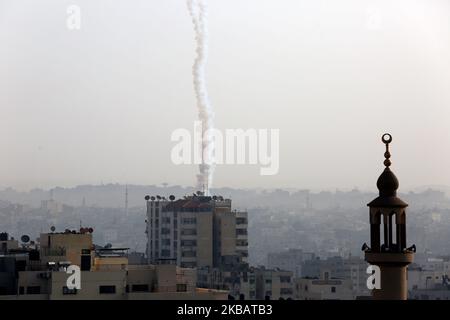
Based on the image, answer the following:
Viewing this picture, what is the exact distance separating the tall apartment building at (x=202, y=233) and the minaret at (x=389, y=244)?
478ft

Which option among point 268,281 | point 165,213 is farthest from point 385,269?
point 165,213

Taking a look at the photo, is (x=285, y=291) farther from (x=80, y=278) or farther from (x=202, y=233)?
(x=80, y=278)

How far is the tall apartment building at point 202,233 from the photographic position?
184m

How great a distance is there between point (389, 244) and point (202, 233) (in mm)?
156276

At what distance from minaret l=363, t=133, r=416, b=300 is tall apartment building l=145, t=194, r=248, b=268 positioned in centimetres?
14564

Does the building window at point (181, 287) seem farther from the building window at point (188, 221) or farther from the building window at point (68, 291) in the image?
the building window at point (188, 221)

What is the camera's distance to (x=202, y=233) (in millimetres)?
190125

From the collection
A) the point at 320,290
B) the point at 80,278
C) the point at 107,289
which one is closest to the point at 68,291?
the point at 80,278

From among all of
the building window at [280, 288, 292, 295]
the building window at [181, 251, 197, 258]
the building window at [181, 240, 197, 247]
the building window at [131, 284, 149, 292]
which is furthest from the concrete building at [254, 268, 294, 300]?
the building window at [131, 284, 149, 292]

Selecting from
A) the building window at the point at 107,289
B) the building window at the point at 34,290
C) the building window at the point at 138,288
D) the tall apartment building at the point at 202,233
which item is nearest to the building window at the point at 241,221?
the tall apartment building at the point at 202,233

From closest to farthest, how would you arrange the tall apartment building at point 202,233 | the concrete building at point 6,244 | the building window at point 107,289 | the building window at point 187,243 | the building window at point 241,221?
the building window at point 107,289 → the concrete building at point 6,244 → the building window at point 241,221 → the tall apartment building at point 202,233 → the building window at point 187,243
